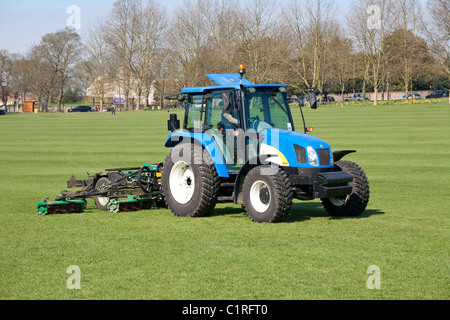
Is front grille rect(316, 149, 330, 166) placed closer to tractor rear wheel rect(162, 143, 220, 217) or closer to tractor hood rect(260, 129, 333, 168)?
tractor hood rect(260, 129, 333, 168)

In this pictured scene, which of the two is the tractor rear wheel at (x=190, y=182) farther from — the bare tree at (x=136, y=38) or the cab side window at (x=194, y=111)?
the bare tree at (x=136, y=38)

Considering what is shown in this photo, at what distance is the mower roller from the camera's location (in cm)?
1322

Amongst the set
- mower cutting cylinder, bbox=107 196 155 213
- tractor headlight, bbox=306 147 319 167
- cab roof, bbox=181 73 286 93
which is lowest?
mower cutting cylinder, bbox=107 196 155 213

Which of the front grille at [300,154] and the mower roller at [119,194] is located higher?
the front grille at [300,154]

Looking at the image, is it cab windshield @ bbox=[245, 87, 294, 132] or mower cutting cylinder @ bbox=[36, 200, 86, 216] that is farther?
mower cutting cylinder @ bbox=[36, 200, 86, 216]

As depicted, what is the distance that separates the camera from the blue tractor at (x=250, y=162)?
1164 centimetres

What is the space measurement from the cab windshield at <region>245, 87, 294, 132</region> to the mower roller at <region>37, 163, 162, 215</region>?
2643 millimetres

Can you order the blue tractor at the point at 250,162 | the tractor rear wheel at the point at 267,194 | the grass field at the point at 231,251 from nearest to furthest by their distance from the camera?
1. the grass field at the point at 231,251
2. the tractor rear wheel at the point at 267,194
3. the blue tractor at the point at 250,162

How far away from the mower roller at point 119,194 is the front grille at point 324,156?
3.72 meters

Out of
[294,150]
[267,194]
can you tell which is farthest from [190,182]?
[294,150]

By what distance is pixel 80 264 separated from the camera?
8.65 m

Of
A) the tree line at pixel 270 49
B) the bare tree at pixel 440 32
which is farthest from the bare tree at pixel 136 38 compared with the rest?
the bare tree at pixel 440 32

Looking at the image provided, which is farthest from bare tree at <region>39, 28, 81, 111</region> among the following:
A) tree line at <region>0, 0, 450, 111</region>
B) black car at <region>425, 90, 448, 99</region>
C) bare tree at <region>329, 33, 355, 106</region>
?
black car at <region>425, 90, 448, 99</region>
